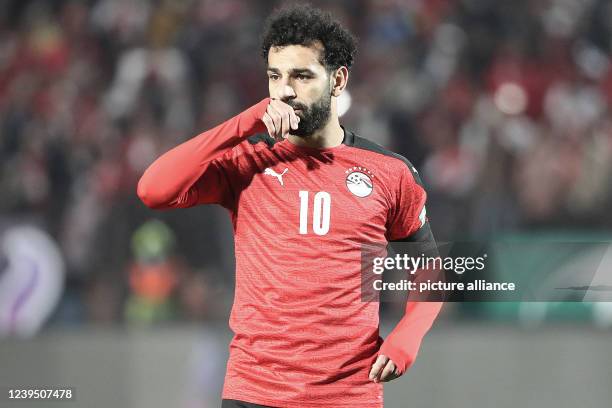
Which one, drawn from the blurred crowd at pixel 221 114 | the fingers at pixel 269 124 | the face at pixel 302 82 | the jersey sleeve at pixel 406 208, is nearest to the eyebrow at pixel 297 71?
the face at pixel 302 82

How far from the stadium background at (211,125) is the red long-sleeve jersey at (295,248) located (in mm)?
2503

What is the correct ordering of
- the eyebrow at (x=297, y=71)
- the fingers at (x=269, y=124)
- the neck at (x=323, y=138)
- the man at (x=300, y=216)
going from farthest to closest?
the neck at (x=323, y=138) → the eyebrow at (x=297, y=71) → the man at (x=300, y=216) → the fingers at (x=269, y=124)

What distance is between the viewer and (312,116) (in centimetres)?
357

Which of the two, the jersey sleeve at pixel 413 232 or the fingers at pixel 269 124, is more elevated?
the fingers at pixel 269 124

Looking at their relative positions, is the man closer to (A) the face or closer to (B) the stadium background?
(A) the face

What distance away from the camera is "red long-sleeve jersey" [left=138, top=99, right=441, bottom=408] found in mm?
3434

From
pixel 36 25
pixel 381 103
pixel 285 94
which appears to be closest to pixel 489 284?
pixel 285 94

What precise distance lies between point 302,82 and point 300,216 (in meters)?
0.45

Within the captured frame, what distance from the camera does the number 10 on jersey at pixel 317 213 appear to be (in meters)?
3.53

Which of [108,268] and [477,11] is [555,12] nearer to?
[477,11]

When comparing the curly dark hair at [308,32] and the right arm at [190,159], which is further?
the curly dark hair at [308,32]

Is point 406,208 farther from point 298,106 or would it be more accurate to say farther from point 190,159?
point 190,159

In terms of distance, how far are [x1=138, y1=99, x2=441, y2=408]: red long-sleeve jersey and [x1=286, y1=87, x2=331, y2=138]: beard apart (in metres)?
0.10

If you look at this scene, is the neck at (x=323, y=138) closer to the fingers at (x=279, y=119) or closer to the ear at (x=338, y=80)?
the ear at (x=338, y=80)
